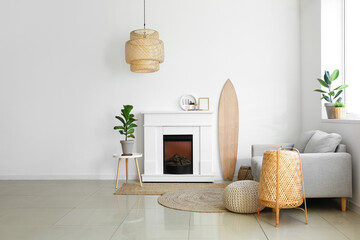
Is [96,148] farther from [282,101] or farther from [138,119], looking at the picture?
[282,101]

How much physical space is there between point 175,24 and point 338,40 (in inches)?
94.6

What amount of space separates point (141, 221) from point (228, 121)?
2.62 meters

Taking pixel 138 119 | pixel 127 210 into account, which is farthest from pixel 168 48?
pixel 127 210

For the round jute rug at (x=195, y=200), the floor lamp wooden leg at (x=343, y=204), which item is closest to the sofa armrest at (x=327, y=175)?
the floor lamp wooden leg at (x=343, y=204)

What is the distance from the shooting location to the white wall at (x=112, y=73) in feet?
17.9

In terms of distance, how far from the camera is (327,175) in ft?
11.2

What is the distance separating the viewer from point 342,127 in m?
3.84

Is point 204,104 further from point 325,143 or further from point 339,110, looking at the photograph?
point 325,143

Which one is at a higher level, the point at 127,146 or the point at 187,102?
the point at 187,102

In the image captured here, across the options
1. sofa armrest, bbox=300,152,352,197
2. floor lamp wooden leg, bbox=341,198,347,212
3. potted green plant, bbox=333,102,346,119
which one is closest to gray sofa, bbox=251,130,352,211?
sofa armrest, bbox=300,152,352,197

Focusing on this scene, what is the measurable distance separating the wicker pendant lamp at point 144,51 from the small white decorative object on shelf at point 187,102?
74 cm

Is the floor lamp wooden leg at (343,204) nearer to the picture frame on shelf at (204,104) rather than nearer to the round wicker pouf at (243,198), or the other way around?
the round wicker pouf at (243,198)

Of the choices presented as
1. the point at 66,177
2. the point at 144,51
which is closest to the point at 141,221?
the point at 144,51

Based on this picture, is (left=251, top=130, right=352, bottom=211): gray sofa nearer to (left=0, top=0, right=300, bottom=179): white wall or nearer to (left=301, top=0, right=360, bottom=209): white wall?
(left=301, top=0, right=360, bottom=209): white wall
